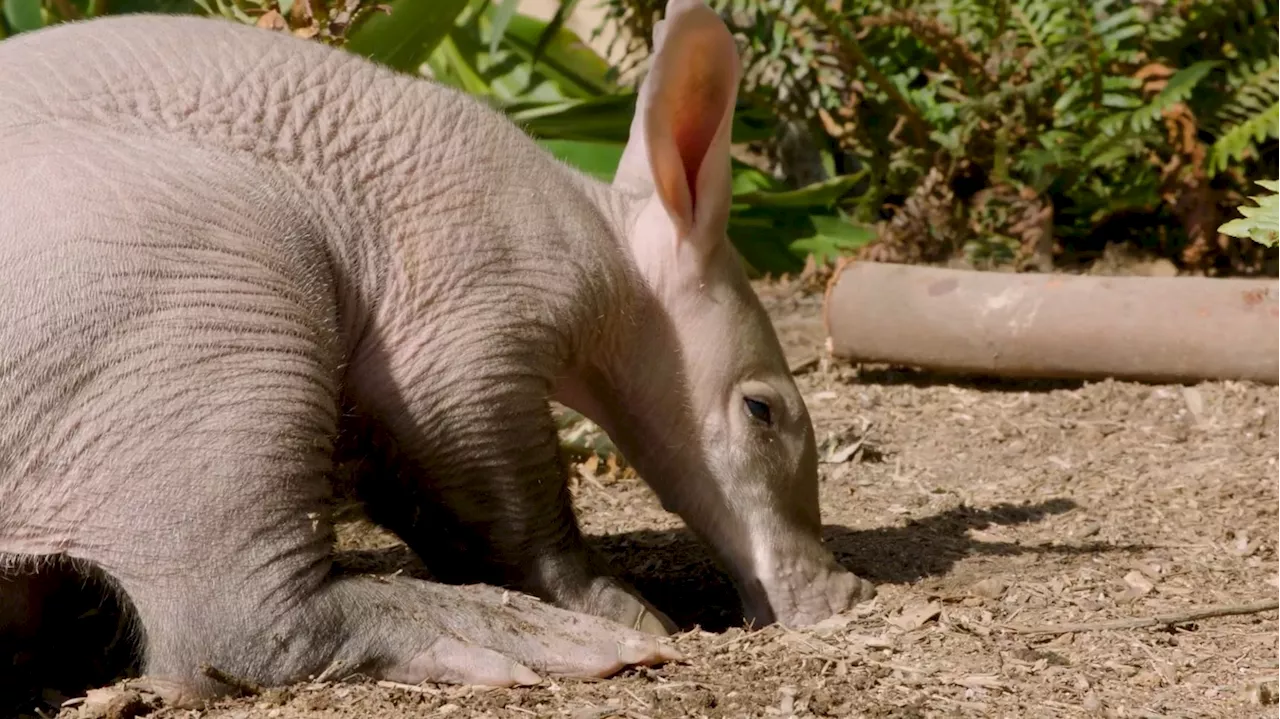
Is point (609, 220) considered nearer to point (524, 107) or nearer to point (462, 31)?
point (524, 107)

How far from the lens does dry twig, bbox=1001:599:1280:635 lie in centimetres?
336

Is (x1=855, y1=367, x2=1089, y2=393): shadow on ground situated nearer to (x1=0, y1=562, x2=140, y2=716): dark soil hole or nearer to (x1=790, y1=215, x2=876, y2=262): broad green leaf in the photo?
(x1=790, y1=215, x2=876, y2=262): broad green leaf

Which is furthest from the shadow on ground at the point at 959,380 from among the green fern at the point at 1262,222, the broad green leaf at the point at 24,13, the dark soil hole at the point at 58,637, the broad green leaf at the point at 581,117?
the broad green leaf at the point at 24,13

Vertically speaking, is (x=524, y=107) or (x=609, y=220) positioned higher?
(x=609, y=220)

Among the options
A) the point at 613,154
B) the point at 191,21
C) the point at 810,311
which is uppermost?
the point at 191,21

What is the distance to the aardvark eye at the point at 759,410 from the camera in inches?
151

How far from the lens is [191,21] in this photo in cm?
358

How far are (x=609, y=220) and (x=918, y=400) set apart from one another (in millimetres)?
2319

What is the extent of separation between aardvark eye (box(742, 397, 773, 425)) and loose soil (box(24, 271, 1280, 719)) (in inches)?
20.5

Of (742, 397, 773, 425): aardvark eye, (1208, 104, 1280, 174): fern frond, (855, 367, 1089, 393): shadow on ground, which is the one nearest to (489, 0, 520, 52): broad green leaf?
(855, 367, 1089, 393): shadow on ground

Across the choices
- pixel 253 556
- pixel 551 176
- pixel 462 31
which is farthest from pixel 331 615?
pixel 462 31

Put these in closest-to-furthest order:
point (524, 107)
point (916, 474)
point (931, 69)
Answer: point (916, 474) < point (524, 107) < point (931, 69)

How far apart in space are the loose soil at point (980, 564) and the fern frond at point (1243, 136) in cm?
170

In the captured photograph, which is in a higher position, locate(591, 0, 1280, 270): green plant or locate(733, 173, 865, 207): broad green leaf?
locate(591, 0, 1280, 270): green plant
